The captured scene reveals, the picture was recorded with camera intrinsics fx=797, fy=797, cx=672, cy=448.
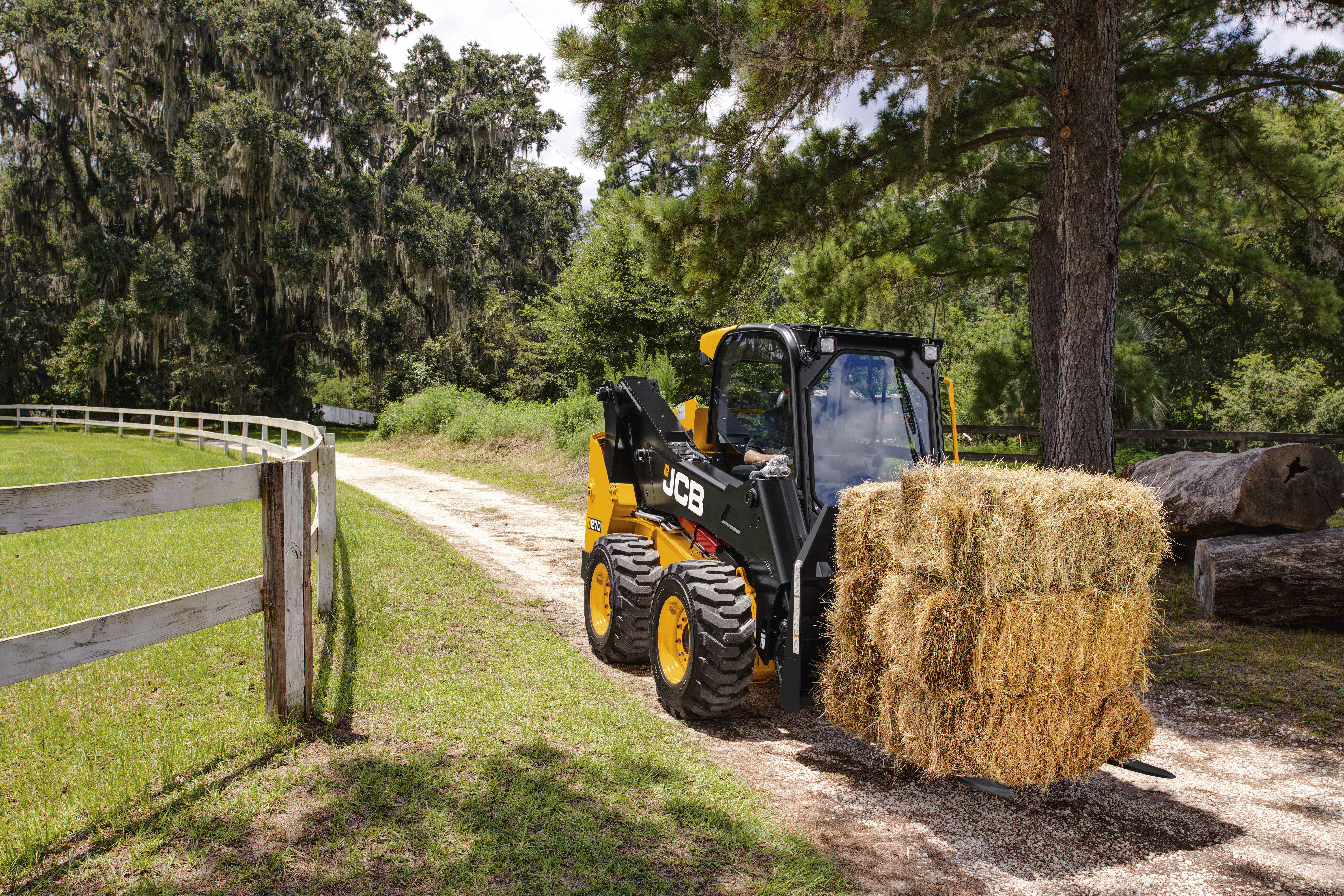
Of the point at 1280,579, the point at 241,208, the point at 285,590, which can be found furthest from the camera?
the point at 241,208

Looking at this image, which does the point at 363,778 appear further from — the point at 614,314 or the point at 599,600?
the point at 614,314

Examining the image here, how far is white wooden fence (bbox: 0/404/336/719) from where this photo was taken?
2668 mm

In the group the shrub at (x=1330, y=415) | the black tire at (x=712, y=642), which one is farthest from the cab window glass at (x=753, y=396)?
the shrub at (x=1330, y=415)

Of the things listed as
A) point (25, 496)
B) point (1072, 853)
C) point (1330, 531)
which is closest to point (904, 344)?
point (1072, 853)

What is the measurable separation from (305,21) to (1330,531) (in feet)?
94.4

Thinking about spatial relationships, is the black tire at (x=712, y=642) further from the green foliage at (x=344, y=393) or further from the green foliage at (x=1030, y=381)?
the green foliage at (x=344, y=393)

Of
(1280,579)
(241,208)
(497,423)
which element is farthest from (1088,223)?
(241,208)

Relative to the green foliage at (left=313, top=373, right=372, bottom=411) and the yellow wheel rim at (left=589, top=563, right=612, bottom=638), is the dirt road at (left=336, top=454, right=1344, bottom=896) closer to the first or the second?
the yellow wheel rim at (left=589, top=563, right=612, bottom=638)

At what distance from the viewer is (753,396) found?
5.16 meters

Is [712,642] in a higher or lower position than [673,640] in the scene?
higher

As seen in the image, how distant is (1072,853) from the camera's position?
331 centimetres

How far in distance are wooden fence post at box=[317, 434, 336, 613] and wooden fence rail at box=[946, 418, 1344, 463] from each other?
9.44 metres

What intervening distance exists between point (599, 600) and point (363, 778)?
8.73ft

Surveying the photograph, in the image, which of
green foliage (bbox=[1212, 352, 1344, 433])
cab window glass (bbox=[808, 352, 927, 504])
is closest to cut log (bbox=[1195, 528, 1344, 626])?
cab window glass (bbox=[808, 352, 927, 504])
